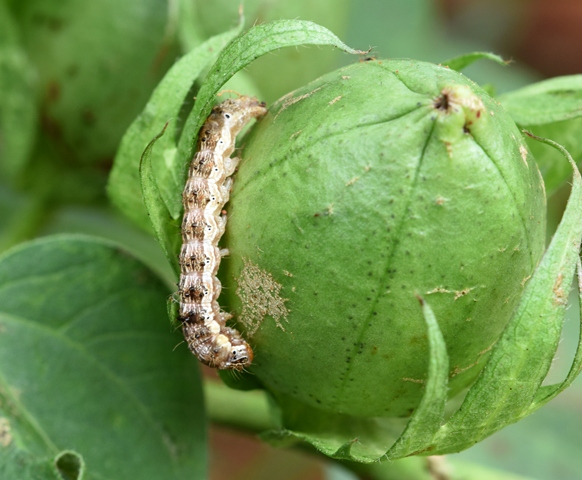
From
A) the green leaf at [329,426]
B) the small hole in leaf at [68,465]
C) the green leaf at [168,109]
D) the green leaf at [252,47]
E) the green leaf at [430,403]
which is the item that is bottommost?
the small hole in leaf at [68,465]

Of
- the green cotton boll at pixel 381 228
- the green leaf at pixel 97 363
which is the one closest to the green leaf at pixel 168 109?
the green cotton boll at pixel 381 228

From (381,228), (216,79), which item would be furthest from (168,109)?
(381,228)

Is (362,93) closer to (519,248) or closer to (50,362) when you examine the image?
(519,248)

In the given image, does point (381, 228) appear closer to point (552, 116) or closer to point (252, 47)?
point (252, 47)

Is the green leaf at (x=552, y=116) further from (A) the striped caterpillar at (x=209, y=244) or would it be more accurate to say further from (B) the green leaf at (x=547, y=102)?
(A) the striped caterpillar at (x=209, y=244)

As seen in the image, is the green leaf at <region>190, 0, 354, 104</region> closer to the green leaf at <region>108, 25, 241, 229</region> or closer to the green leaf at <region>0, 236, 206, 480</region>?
the green leaf at <region>108, 25, 241, 229</region>

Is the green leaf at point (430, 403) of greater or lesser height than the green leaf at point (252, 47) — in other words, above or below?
below
